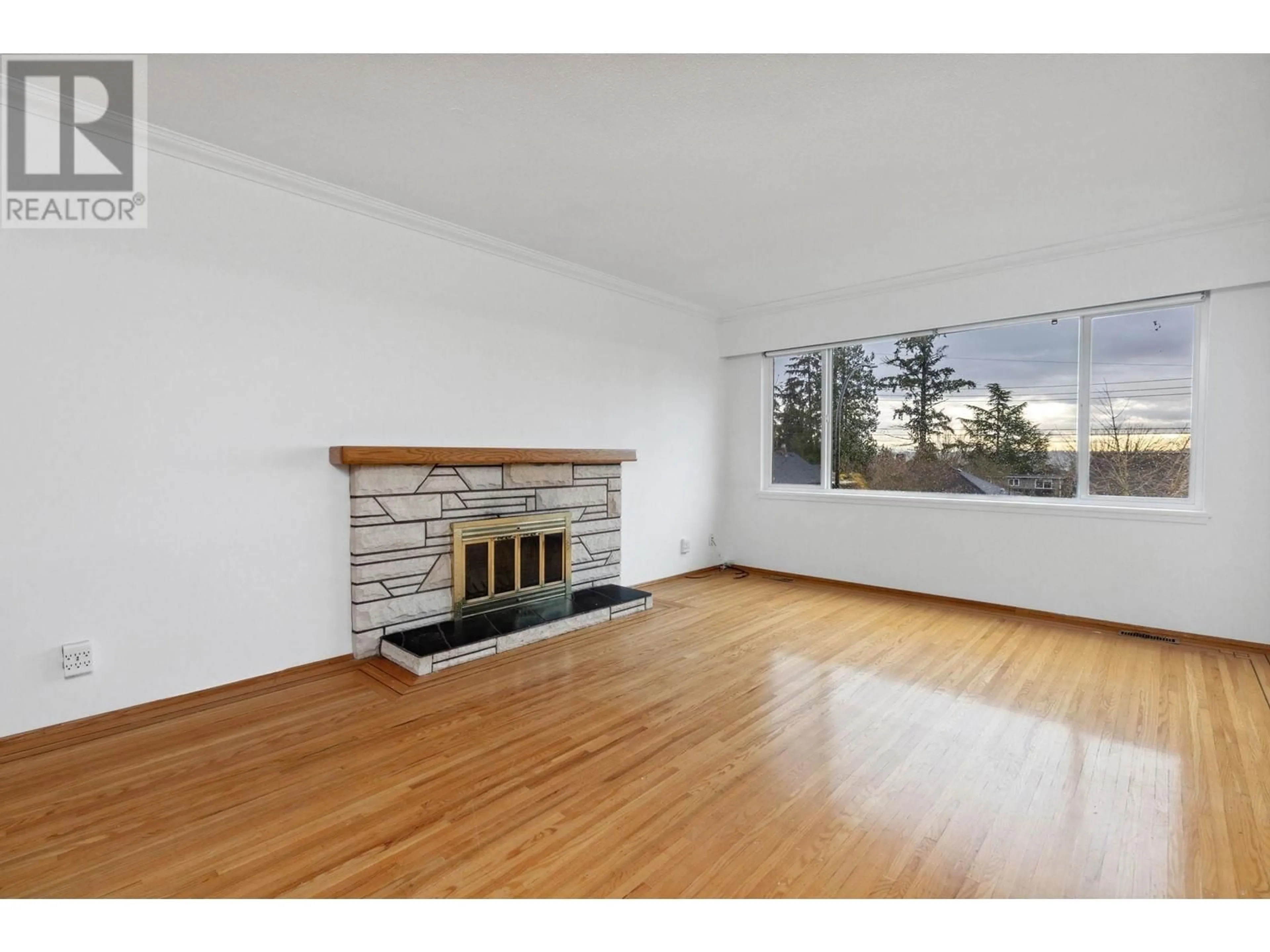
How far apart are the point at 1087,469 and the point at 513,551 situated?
13.0 feet

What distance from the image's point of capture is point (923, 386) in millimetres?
4758

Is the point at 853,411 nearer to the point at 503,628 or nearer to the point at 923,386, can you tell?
the point at 923,386

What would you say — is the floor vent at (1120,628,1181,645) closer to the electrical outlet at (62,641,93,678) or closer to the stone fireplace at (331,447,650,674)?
the stone fireplace at (331,447,650,674)

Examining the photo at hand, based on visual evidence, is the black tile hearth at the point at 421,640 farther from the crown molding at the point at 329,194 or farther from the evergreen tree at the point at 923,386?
the evergreen tree at the point at 923,386

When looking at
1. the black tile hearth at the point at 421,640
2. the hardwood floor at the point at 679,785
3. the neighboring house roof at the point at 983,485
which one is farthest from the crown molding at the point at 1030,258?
the black tile hearth at the point at 421,640

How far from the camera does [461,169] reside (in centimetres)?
283

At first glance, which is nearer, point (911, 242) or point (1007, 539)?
point (911, 242)

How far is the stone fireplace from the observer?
3133 mm

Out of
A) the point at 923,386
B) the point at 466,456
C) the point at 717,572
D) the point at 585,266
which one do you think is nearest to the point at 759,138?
the point at 585,266

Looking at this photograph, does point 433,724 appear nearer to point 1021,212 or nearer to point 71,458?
point 71,458

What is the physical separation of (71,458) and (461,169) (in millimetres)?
2096

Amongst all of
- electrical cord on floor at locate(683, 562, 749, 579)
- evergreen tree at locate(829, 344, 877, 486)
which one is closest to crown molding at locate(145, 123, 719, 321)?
evergreen tree at locate(829, 344, 877, 486)

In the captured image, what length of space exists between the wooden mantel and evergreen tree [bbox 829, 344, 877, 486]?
79.1 inches
